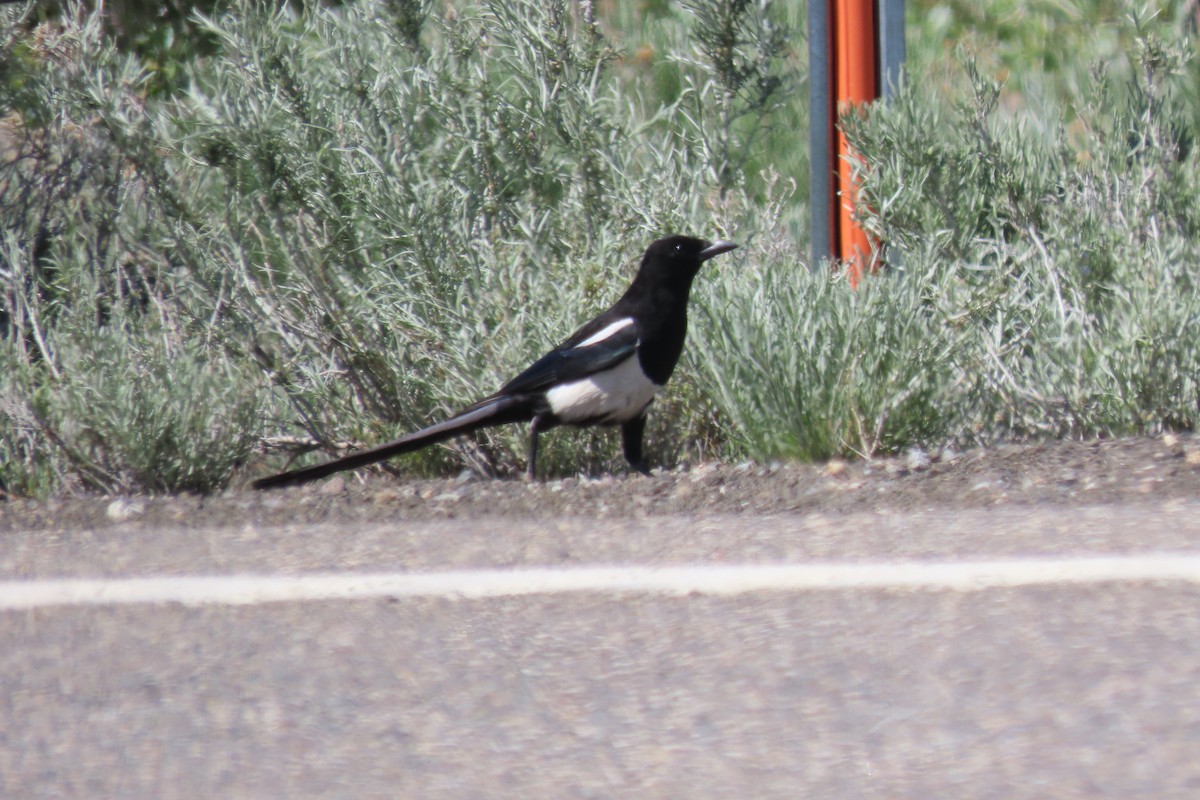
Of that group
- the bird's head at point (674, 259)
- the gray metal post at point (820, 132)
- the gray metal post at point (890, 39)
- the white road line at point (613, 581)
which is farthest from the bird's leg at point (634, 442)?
the gray metal post at point (890, 39)

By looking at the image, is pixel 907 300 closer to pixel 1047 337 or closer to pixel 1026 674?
pixel 1047 337

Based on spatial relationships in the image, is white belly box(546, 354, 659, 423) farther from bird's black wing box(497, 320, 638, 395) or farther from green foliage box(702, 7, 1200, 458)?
green foliage box(702, 7, 1200, 458)

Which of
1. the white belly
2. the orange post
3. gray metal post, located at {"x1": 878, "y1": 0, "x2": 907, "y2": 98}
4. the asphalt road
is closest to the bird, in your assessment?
the white belly

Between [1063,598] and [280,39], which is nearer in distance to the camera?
[1063,598]

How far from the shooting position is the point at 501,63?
635 cm

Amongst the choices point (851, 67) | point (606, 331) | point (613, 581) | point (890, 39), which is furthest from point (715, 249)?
point (613, 581)

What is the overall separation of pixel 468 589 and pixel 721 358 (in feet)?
5.50

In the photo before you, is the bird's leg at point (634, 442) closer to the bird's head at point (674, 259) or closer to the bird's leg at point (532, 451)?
the bird's leg at point (532, 451)

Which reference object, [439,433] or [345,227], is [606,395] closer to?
[439,433]

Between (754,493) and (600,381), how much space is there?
830 millimetres

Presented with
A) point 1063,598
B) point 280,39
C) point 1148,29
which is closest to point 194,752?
point 1063,598

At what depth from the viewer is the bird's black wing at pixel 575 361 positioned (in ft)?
17.2

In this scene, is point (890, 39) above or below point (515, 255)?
above

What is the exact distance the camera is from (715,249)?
5410mm
